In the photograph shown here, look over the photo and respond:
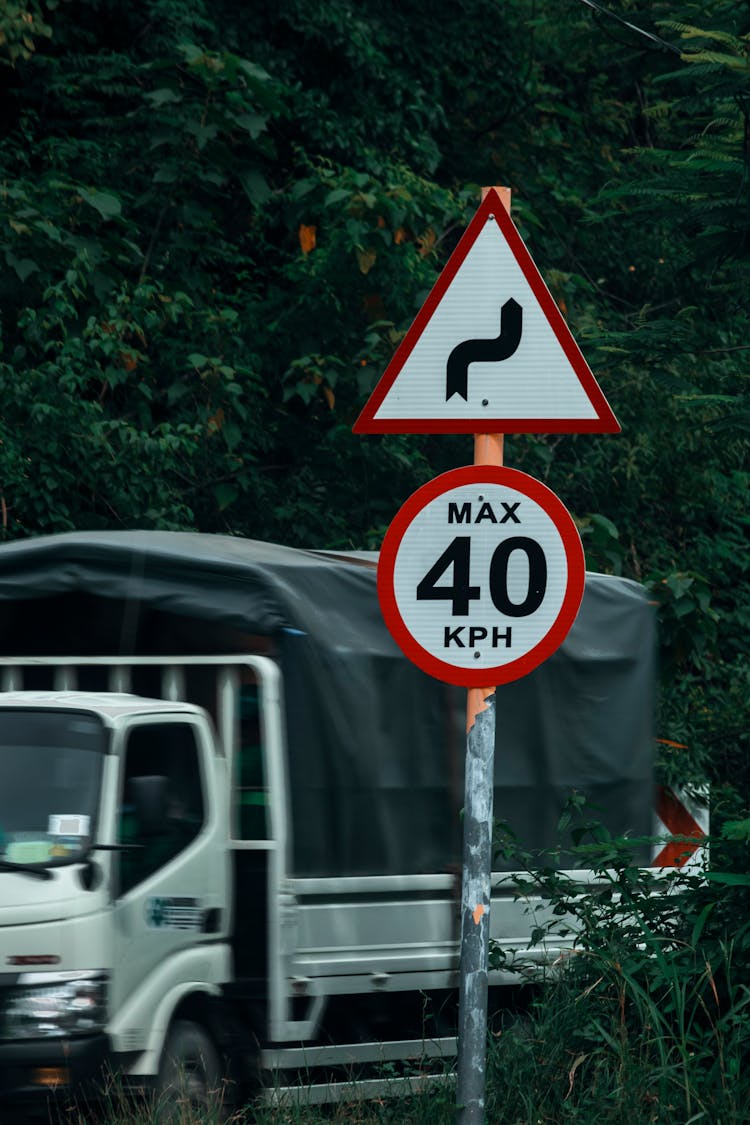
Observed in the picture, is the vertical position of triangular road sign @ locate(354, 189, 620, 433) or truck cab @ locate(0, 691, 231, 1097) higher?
triangular road sign @ locate(354, 189, 620, 433)

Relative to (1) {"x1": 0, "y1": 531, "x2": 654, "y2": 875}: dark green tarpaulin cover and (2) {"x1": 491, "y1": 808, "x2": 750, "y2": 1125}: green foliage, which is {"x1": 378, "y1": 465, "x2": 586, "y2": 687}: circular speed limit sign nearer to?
(2) {"x1": 491, "y1": 808, "x2": 750, "y2": 1125}: green foliage

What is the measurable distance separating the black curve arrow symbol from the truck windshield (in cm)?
231

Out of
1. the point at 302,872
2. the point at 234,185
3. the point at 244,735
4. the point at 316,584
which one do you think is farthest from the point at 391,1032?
the point at 234,185

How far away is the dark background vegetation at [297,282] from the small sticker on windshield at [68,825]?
539cm

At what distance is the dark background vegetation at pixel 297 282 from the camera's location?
11.8 metres

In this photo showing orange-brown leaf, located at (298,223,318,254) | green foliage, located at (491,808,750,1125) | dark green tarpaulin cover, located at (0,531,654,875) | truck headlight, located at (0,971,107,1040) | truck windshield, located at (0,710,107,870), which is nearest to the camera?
green foliage, located at (491,808,750,1125)

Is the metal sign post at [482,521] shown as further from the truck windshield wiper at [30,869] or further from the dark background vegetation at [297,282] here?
the dark background vegetation at [297,282]

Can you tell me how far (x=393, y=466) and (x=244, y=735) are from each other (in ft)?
20.1

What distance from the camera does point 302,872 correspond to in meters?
7.03

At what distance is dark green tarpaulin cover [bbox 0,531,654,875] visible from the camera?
7.20 meters

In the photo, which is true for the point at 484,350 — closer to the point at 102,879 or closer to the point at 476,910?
the point at 476,910

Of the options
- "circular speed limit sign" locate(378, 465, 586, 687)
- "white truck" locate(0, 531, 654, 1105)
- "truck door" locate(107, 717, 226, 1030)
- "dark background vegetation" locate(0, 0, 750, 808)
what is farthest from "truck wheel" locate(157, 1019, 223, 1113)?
"dark background vegetation" locate(0, 0, 750, 808)

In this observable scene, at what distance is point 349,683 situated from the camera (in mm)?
7469

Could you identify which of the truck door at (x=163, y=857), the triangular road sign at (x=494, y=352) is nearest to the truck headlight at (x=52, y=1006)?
the truck door at (x=163, y=857)
